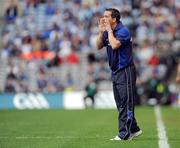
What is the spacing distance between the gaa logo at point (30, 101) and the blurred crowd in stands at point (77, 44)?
15.3 inches

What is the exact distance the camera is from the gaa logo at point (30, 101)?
1237 inches

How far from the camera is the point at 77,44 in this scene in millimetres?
33594

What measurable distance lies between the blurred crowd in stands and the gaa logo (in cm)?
39

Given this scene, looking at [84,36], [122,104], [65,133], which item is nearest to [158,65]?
[84,36]

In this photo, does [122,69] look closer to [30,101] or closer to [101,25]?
[101,25]

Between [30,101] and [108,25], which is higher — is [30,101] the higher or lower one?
the lower one

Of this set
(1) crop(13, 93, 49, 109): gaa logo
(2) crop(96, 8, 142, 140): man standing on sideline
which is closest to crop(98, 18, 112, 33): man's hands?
(2) crop(96, 8, 142, 140): man standing on sideline

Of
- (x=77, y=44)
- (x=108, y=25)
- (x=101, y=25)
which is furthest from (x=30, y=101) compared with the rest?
(x=108, y=25)

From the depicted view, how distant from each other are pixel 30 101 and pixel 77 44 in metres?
4.03

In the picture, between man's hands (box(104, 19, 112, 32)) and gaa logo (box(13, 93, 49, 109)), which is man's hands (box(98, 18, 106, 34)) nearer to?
man's hands (box(104, 19, 112, 32))

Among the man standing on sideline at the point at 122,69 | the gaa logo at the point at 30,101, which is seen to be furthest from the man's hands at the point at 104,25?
the gaa logo at the point at 30,101

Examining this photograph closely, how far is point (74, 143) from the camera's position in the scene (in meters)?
11.4

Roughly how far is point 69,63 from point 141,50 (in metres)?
3.60

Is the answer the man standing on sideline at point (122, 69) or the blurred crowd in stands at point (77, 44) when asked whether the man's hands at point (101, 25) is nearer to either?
the man standing on sideline at point (122, 69)
